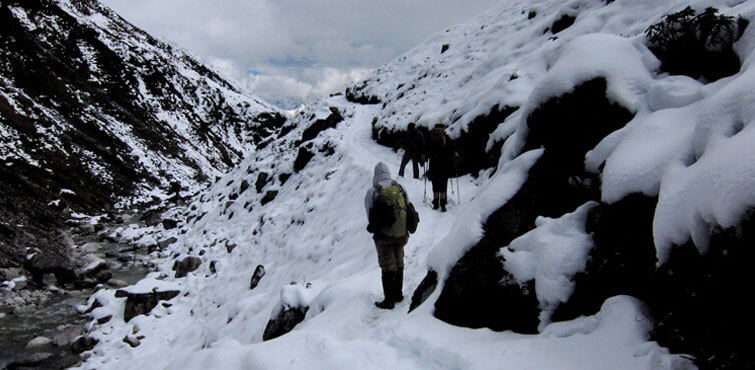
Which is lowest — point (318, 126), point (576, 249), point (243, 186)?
point (576, 249)

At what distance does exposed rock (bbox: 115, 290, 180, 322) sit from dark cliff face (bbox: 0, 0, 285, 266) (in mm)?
8353

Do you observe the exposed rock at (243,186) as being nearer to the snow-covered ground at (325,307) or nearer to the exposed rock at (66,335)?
the snow-covered ground at (325,307)

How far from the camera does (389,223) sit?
16.7ft

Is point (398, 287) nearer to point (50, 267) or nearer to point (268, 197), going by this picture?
point (268, 197)

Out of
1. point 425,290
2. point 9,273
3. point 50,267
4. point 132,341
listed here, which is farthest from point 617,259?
point 9,273

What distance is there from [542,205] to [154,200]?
35929 millimetres

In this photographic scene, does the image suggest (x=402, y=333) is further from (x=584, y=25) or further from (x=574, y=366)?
(x=584, y=25)

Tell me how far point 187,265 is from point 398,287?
12.3 metres

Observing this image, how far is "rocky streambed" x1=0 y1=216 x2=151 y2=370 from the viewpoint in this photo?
381 inches

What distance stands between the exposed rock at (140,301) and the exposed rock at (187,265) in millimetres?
2018

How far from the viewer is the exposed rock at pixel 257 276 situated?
37.6 ft

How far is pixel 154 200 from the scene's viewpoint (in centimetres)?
3256

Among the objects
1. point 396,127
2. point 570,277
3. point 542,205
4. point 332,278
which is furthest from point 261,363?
point 396,127

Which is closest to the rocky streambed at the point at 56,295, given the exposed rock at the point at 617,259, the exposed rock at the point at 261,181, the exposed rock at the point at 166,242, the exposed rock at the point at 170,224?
the exposed rock at the point at 166,242
